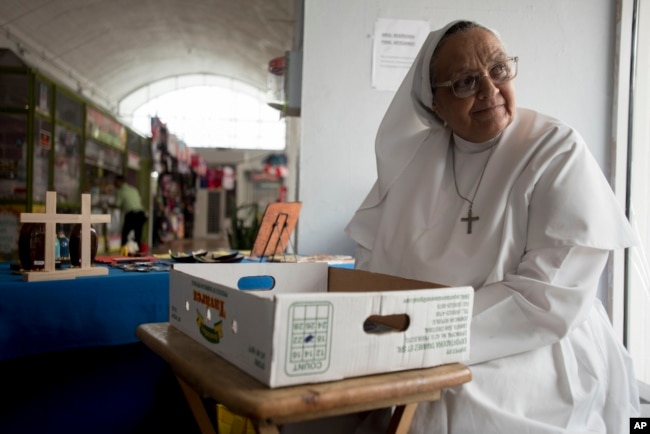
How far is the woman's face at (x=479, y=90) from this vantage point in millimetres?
1485

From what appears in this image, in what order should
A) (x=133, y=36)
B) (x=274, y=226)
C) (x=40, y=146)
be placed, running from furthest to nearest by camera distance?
1. (x=133, y=36)
2. (x=40, y=146)
3. (x=274, y=226)

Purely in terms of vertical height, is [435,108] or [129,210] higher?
[435,108]

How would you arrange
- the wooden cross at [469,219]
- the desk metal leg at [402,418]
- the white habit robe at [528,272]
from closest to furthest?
the desk metal leg at [402,418], the white habit robe at [528,272], the wooden cross at [469,219]

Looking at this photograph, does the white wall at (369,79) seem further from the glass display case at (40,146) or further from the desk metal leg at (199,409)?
the glass display case at (40,146)

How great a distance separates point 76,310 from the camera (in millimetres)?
1743

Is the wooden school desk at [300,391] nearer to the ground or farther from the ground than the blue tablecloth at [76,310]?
farther from the ground

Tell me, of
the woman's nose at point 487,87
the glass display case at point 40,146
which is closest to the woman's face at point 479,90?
the woman's nose at point 487,87

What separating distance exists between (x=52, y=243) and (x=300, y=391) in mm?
1445

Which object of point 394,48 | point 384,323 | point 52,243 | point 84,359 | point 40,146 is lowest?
point 84,359

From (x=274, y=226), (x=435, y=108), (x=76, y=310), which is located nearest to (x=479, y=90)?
(x=435, y=108)

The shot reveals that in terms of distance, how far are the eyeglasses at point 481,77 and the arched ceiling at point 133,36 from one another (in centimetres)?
800

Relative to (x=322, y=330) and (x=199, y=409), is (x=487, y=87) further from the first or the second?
(x=199, y=409)

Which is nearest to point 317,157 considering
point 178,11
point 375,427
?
point 375,427

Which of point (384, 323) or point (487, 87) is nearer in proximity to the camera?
point (384, 323)
